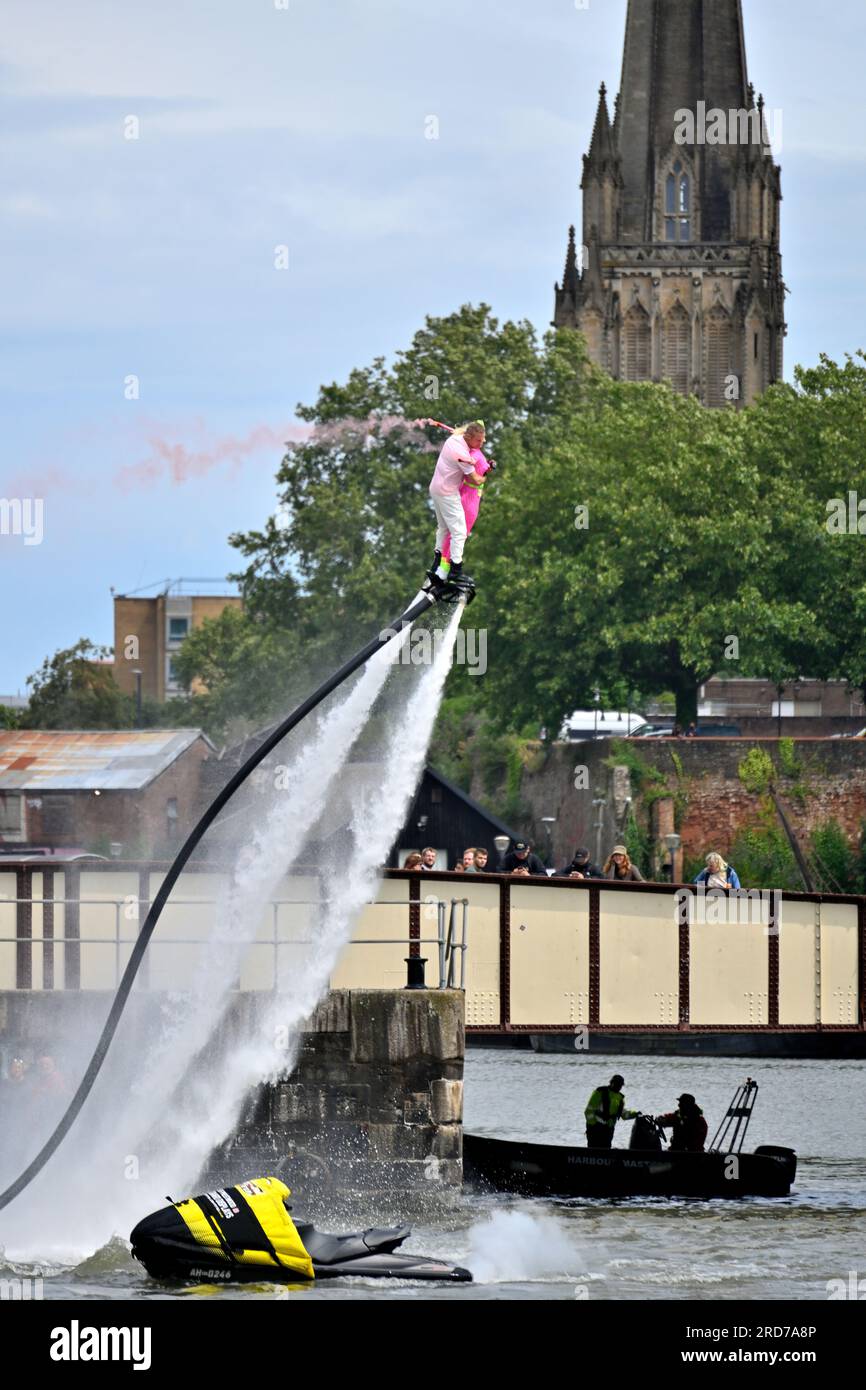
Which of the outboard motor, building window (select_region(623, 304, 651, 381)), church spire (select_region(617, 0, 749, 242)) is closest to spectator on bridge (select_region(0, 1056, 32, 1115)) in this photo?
the outboard motor

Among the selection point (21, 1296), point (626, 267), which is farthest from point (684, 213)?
point (21, 1296)

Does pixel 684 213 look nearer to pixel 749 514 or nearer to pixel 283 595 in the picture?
pixel 283 595

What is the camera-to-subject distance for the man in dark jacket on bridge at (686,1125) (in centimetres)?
4956

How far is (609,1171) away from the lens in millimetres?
49125

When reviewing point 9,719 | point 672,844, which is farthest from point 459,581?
point 9,719

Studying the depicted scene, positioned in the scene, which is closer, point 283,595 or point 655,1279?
point 655,1279

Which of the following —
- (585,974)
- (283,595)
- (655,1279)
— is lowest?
(655,1279)

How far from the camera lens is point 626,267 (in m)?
187

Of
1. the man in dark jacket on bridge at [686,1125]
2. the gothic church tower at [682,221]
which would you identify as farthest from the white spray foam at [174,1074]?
the gothic church tower at [682,221]

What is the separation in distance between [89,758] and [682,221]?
8282cm

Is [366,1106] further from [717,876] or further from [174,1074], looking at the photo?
[717,876]

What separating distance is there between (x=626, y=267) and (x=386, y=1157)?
150 meters

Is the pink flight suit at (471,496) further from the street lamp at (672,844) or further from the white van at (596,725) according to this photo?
the white van at (596,725)

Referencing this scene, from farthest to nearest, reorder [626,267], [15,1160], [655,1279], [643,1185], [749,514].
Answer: [626,267], [749,514], [643,1185], [15,1160], [655,1279]
